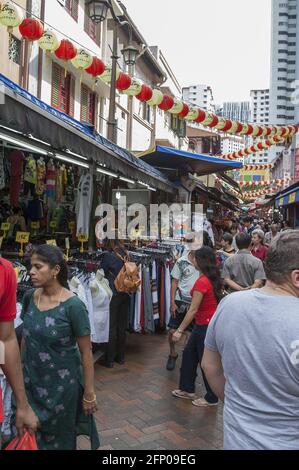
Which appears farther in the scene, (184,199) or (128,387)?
(184,199)

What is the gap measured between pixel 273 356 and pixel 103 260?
4.18 metres

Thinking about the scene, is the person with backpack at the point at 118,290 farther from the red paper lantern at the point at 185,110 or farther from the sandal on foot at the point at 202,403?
the red paper lantern at the point at 185,110

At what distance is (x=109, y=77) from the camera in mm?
10195

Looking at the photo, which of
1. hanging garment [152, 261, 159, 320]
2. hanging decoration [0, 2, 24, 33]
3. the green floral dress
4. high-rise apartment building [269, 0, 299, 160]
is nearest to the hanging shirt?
hanging decoration [0, 2, 24, 33]

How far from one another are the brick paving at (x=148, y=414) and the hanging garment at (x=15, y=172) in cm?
322

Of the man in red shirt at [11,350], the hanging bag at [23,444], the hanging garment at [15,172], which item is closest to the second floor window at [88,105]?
the hanging garment at [15,172]

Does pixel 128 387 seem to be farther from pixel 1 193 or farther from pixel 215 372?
pixel 1 193

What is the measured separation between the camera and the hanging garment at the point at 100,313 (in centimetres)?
528

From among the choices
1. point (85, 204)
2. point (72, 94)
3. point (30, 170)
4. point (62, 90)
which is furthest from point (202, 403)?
point (72, 94)

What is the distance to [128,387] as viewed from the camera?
5.15 m

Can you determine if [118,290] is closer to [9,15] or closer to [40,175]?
[40,175]

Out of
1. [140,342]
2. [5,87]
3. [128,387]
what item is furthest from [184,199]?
[5,87]

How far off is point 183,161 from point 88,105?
6339 millimetres

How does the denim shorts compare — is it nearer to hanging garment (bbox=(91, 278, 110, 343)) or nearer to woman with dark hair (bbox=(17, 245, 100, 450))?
hanging garment (bbox=(91, 278, 110, 343))
